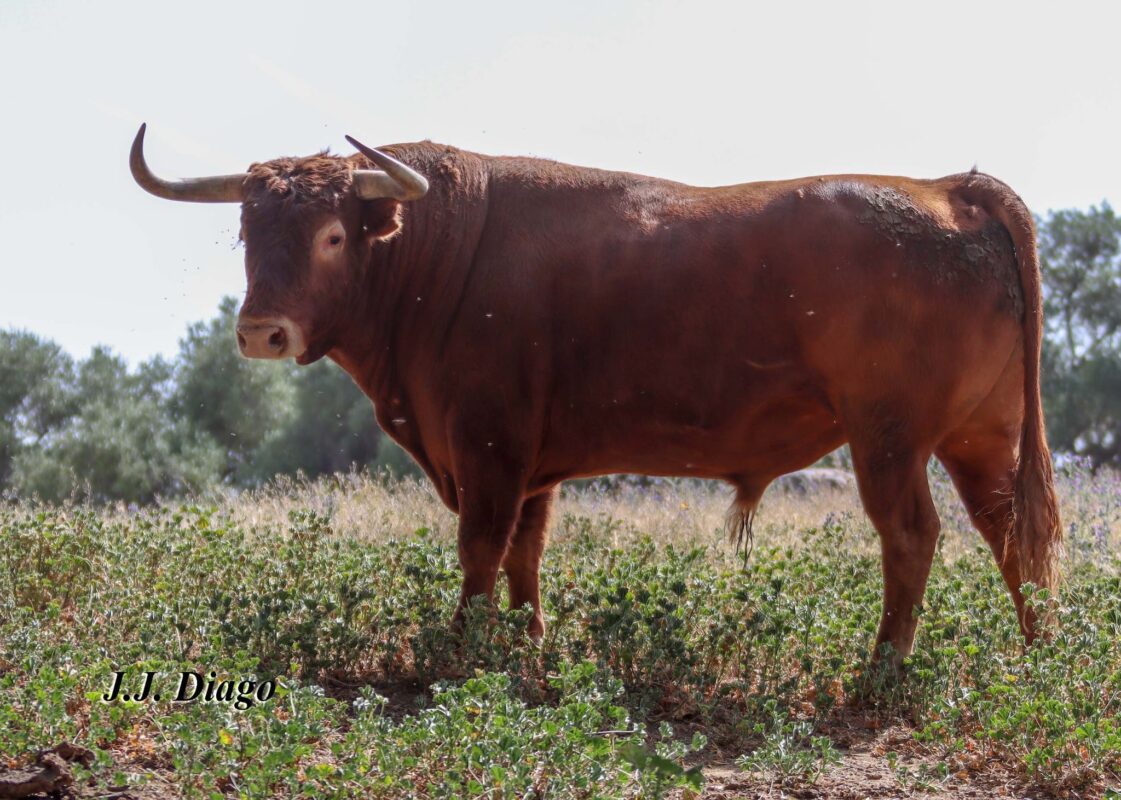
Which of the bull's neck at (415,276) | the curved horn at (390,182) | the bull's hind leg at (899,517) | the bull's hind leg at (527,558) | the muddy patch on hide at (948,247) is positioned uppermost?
the muddy patch on hide at (948,247)

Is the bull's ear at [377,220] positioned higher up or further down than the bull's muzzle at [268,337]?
higher up

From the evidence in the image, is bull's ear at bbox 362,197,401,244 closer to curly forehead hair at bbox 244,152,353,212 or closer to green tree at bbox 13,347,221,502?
curly forehead hair at bbox 244,152,353,212

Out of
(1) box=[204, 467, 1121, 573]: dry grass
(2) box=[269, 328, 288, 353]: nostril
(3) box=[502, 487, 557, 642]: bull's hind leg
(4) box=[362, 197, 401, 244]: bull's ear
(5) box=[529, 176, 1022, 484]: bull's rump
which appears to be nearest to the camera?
(5) box=[529, 176, 1022, 484]: bull's rump

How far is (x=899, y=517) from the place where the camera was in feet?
17.9

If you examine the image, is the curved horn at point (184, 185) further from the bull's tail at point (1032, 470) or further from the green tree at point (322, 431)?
the green tree at point (322, 431)

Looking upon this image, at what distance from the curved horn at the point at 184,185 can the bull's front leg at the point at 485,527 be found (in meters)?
1.98

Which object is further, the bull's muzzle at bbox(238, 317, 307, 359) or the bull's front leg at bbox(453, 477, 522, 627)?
the bull's front leg at bbox(453, 477, 522, 627)

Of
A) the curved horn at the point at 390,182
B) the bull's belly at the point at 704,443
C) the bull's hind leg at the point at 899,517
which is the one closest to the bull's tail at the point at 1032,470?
the bull's hind leg at the point at 899,517

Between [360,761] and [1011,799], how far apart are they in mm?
2204

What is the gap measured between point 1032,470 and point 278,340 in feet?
11.5

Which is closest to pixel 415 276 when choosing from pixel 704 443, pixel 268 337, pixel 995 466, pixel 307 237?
pixel 307 237
